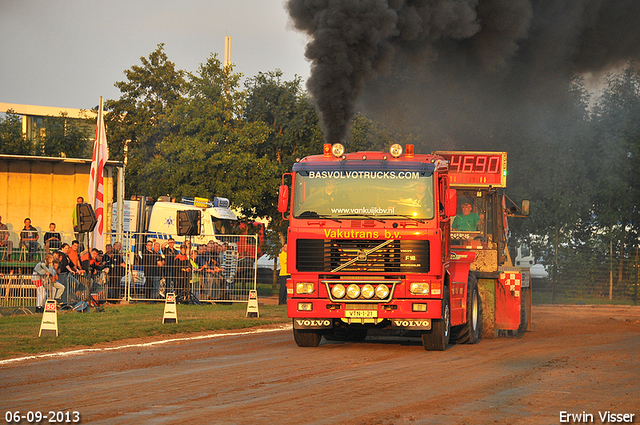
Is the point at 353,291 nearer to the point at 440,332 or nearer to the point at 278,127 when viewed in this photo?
the point at 440,332

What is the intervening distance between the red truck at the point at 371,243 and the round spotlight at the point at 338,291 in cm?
2

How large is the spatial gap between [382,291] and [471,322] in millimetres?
3006

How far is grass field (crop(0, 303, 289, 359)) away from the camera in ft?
43.6

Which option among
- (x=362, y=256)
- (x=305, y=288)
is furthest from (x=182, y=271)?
(x=362, y=256)

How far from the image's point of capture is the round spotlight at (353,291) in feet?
40.9

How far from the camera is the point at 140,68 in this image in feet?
128

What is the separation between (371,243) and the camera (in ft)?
40.9

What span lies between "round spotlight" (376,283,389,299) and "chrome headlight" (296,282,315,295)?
102cm

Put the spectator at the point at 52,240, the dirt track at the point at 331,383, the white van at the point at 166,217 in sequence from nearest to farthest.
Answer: the dirt track at the point at 331,383 → the spectator at the point at 52,240 → the white van at the point at 166,217

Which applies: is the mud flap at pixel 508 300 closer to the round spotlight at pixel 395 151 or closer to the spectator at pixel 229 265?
the round spotlight at pixel 395 151

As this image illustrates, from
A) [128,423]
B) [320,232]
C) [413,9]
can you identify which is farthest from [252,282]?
[128,423]

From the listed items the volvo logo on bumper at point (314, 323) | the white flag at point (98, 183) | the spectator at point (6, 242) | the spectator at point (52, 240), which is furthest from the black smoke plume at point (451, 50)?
the spectator at point (6, 242)

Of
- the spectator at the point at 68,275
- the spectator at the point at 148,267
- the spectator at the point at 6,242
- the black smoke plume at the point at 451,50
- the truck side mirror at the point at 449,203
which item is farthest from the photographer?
the spectator at the point at 148,267

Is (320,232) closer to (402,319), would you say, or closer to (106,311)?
(402,319)
